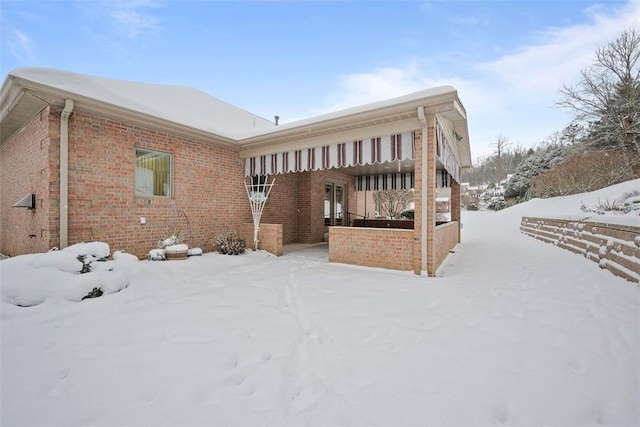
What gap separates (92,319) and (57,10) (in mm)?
7414

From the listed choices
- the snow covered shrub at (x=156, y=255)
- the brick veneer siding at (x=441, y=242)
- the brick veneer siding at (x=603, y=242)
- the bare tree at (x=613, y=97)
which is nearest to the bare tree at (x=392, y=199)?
the brick veneer siding at (x=603, y=242)

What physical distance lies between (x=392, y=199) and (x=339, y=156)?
44.0 feet

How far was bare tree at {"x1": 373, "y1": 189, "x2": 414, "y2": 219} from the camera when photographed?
19.1m

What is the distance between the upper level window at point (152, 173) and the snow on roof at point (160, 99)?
99 centimetres

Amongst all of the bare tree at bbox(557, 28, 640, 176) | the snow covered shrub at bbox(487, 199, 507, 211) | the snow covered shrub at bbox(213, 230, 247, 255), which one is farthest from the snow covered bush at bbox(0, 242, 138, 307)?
the snow covered shrub at bbox(487, 199, 507, 211)

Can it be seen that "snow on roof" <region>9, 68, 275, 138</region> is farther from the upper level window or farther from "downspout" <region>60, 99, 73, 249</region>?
the upper level window

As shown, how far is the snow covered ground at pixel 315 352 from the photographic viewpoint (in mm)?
1781

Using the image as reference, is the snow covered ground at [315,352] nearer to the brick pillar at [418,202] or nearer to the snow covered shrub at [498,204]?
the brick pillar at [418,202]

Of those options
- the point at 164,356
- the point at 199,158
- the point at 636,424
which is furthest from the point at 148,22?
the point at 636,424

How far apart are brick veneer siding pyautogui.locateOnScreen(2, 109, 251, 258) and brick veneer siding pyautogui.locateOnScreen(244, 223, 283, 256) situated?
71 centimetres

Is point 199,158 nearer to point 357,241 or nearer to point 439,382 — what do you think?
point 357,241

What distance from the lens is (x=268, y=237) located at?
7.99 meters

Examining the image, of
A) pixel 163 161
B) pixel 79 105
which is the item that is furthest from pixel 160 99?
pixel 79 105

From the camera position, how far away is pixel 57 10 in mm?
6289
